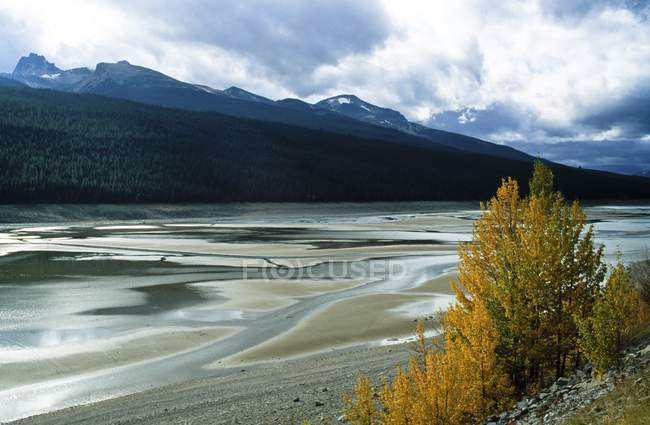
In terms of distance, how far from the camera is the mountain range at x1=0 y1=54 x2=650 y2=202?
84.8 metres

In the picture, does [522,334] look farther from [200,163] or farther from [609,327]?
[200,163]

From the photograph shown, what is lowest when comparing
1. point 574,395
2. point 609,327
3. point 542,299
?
point 574,395

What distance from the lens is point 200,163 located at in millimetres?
108812

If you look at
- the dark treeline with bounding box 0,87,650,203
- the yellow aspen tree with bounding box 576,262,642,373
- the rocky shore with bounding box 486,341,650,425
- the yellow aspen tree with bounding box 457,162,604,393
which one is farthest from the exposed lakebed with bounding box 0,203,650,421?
the dark treeline with bounding box 0,87,650,203

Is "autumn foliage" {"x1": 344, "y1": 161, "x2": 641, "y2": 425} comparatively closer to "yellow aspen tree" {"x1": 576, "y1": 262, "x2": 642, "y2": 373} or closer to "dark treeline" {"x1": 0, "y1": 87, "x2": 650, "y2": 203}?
"yellow aspen tree" {"x1": 576, "y1": 262, "x2": 642, "y2": 373}

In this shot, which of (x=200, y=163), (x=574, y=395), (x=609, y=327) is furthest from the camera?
(x=200, y=163)

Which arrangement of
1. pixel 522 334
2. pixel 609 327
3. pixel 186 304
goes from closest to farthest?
1. pixel 609 327
2. pixel 522 334
3. pixel 186 304

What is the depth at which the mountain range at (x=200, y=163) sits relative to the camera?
84812 millimetres

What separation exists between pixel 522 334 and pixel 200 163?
343ft

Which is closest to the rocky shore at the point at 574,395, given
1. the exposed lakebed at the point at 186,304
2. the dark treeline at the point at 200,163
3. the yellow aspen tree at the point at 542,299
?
the yellow aspen tree at the point at 542,299

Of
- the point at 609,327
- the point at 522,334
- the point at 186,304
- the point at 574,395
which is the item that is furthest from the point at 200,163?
the point at 574,395

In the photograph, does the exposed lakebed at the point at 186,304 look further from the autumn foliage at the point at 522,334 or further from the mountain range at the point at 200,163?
the mountain range at the point at 200,163

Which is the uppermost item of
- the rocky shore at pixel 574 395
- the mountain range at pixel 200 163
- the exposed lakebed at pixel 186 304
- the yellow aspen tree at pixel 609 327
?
the mountain range at pixel 200 163

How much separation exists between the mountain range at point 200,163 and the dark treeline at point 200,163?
0.26 m
